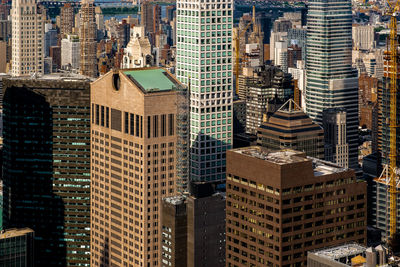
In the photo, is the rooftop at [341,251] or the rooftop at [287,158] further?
the rooftop at [287,158]

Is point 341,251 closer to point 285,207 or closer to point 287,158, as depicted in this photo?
point 285,207

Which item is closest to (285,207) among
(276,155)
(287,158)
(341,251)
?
(287,158)

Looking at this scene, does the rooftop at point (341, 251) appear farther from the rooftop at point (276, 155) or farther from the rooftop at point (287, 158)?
the rooftop at point (276, 155)

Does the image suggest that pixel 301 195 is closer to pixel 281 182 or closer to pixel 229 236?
pixel 281 182

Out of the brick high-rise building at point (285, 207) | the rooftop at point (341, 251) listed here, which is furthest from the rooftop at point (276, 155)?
the rooftop at point (341, 251)

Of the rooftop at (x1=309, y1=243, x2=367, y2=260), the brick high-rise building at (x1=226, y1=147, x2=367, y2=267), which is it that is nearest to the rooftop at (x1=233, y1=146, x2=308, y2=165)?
the brick high-rise building at (x1=226, y1=147, x2=367, y2=267)

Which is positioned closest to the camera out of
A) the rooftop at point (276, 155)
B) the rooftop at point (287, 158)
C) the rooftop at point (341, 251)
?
the rooftop at point (341, 251)

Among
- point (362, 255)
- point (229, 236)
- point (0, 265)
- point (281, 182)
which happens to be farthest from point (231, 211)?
point (0, 265)

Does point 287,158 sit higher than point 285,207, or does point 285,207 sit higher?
point 287,158

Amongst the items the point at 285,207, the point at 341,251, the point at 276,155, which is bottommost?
the point at 341,251
